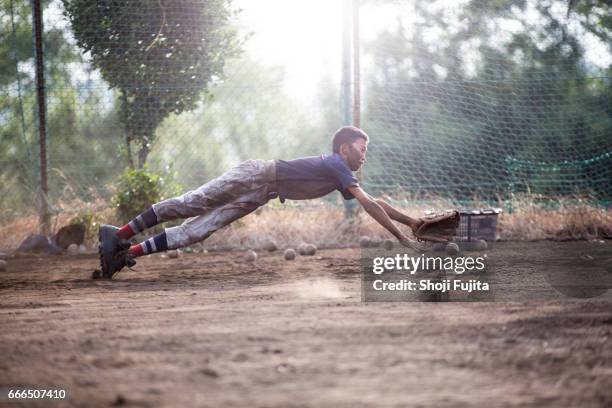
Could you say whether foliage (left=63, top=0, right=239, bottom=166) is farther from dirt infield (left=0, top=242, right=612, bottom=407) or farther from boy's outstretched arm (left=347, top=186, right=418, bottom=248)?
dirt infield (left=0, top=242, right=612, bottom=407)

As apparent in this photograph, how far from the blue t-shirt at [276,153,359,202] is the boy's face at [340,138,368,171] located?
91 millimetres

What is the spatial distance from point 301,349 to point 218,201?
10.1 ft

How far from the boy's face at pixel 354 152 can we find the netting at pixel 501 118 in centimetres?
353

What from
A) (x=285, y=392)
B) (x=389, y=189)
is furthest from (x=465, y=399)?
(x=389, y=189)

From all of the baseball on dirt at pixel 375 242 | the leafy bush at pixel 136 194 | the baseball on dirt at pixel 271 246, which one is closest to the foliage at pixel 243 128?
the leafy bush at pixel 136 194

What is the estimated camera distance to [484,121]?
10055 millimetres

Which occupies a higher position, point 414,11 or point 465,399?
point 414,11

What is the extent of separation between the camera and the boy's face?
5.73 meters

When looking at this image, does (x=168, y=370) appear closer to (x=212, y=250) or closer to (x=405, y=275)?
(x=405, y=275)

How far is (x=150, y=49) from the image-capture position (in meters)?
9.10

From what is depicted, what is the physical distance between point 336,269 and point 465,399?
153 inches
